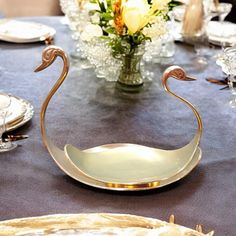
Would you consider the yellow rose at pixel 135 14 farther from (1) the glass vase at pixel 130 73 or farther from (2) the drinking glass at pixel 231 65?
(2) the drinking glass at pixel 231 65

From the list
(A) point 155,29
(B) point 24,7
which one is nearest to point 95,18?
(A) point 155,29

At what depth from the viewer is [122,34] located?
1269 mm

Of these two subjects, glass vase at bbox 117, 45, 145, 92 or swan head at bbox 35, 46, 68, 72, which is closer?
swan head at bbox 35, 46, 68, 72

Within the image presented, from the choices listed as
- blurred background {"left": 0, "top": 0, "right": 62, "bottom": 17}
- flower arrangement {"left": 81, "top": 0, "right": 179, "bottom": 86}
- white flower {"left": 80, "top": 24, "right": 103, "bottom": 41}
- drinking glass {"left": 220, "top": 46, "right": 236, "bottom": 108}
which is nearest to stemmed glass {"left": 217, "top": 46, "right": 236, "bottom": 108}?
drinking glass {"left": 220, "top": 46, "right": 236, "bottom": 108}

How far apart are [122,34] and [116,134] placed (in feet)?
0.89

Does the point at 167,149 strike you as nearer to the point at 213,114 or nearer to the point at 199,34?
the point at 213,114

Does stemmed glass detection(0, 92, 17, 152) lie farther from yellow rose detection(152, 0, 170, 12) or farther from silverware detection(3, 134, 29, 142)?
yellow rose detection(152, 0, 170, 12)

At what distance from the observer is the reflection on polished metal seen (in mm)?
894

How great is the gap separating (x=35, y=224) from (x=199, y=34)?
1.08 m

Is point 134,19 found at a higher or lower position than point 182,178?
higher

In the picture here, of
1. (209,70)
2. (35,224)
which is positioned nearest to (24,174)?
(35,224)

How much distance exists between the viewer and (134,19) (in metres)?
1.21

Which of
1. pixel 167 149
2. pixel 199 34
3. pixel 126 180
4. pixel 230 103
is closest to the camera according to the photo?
pixel 126 180

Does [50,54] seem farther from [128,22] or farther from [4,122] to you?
[128,22]
